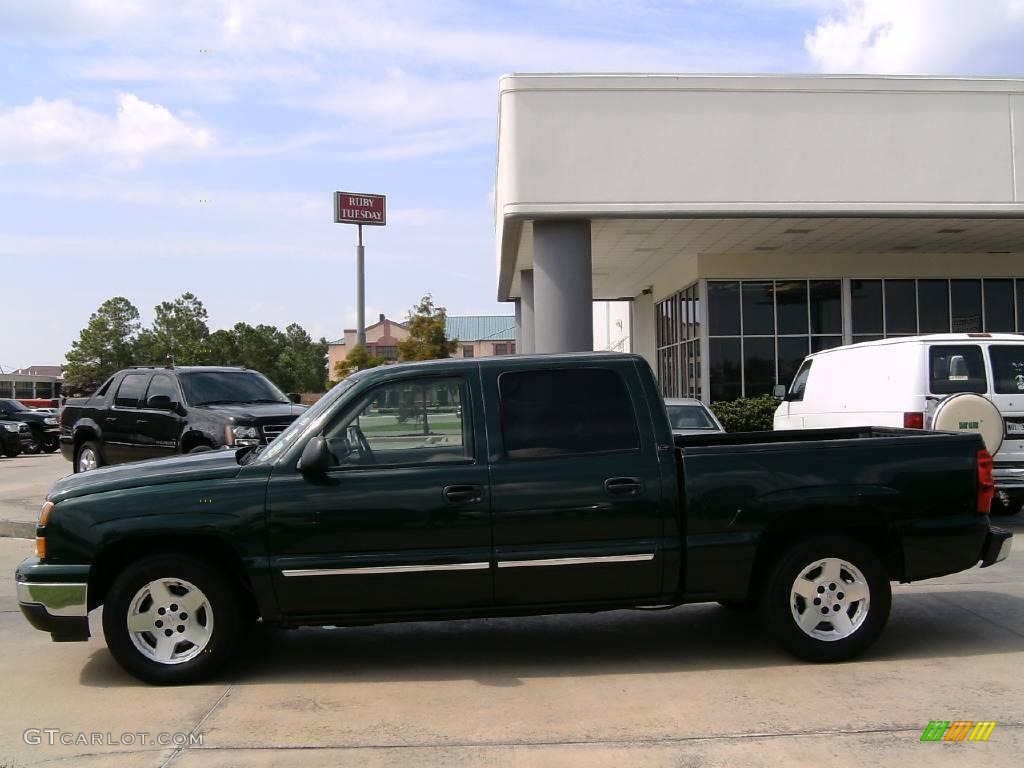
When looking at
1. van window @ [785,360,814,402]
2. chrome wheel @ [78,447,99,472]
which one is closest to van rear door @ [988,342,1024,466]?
van window @ [785,360,814,402]

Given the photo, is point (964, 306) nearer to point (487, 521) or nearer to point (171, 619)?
point (487, 521)

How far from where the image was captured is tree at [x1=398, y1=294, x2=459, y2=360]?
47.7 metres

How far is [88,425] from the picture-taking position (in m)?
14.3

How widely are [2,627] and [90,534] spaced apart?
2.39m

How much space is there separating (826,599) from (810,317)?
1767 centimetres

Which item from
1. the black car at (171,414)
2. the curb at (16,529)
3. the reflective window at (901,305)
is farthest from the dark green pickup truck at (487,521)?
the reflective window at (901,305)

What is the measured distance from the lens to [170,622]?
5684mm

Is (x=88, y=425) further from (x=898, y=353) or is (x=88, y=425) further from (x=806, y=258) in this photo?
(x=806, y=258)

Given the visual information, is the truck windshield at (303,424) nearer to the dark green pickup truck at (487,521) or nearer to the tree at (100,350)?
the dark green pickup truck at (487,521)

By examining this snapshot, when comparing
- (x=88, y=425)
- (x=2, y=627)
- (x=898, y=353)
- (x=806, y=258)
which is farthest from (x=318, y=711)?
(x=806, y=258)

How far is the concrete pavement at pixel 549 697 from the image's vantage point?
4.57 meters

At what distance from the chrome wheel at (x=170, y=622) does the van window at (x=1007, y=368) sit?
357 inches

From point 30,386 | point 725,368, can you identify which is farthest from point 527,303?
point 30,386

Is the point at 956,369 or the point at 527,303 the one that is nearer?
the point at 956,369
